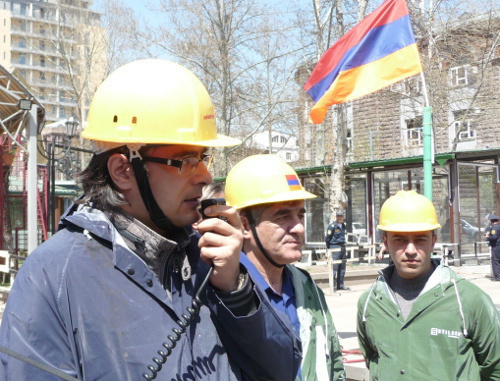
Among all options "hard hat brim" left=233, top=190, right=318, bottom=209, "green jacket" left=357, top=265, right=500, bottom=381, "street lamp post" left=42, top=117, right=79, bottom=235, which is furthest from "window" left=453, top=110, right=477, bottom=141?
"hard hat brim" left=233, top=190, right=318, bottom=209

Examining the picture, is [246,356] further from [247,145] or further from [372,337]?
[247,145]

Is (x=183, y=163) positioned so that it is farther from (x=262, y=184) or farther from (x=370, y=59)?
(x=370, y=59)

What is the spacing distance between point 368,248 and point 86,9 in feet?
84.2

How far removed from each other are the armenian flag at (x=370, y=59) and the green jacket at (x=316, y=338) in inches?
198

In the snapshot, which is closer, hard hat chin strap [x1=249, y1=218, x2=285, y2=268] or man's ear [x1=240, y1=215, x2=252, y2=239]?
hard hat chin strap [x1=249, y1=218, x2=285, y2=268]

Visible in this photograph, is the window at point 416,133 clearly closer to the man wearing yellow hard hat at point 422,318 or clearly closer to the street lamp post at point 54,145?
the street lamp post at point 54,145

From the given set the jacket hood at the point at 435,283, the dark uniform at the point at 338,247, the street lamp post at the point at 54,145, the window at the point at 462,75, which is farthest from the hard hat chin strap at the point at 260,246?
the window at the point at 462,75

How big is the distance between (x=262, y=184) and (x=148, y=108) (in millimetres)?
1753

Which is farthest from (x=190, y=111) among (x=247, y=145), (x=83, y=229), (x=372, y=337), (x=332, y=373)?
(x=247, y=145)

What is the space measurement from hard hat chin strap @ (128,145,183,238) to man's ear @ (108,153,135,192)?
2 centimetres

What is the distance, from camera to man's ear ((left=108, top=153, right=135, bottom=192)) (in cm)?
196

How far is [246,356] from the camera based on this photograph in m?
1.91

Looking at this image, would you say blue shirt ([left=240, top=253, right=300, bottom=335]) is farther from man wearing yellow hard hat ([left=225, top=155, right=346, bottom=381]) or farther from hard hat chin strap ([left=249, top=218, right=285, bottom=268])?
hard hat chin strap ([left=249, top=218, right=285, bottom=268])

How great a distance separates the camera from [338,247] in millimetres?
16875
